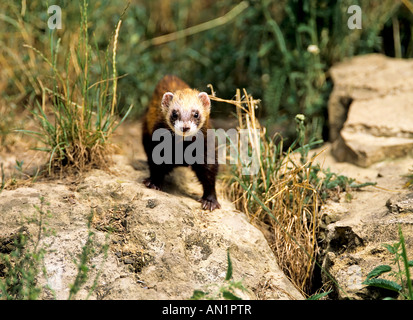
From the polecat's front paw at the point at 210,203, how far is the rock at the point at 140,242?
65 millimetres

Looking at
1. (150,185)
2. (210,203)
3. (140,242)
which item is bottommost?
(140,242)

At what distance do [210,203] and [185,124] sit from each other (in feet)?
2.61

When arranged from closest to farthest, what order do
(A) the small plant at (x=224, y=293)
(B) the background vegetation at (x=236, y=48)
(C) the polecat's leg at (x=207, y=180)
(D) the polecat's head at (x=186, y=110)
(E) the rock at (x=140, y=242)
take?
(A) the small plant at (x=224, y=293), (E) the rock at (x=140, y=242), (D) the polecat's head at (x=186, y=110), (C) the polecat's leg at (x=207, y=180), (B) the background vegetation at (x=236, y=48)

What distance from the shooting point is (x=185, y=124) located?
4086mm

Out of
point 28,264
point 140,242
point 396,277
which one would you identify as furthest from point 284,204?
point 28,264

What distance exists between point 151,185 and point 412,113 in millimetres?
2984

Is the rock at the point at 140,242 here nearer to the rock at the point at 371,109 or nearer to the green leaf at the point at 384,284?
the green leaf at the point at 384,284

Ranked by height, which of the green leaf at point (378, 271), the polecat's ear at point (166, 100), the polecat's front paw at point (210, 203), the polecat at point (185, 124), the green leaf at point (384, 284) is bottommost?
the green leaf at point (384, 284)

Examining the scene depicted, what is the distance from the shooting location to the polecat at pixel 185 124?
4191mm

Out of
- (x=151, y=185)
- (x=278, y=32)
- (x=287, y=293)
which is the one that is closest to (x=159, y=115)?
(x=151, y=185)

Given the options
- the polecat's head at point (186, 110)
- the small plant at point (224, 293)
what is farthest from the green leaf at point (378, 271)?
the polecat's head at point (186, 110)

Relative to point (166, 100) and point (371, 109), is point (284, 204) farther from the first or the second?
point (371, 109)

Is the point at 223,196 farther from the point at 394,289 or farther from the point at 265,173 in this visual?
the point at 394,289
